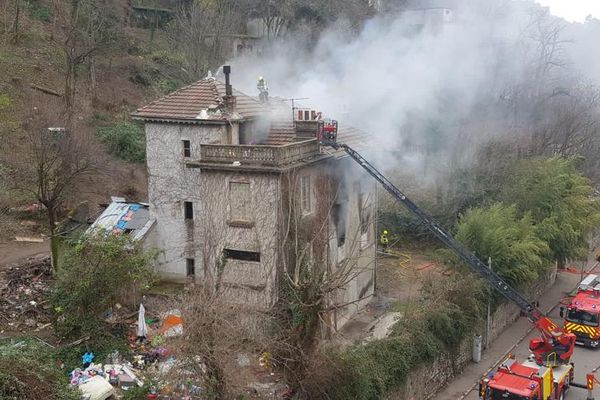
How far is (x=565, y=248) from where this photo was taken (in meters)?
30.6

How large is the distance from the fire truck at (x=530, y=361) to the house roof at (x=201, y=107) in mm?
3712

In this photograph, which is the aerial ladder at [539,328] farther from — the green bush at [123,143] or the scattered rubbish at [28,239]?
the green bush at [123,143]

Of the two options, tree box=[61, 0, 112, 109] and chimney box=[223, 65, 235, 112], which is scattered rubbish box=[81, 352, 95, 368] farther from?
tree box=[61, 0, 112, 109]

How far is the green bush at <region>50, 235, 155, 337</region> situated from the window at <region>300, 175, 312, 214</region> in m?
6.37

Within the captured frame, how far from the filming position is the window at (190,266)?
25.0 metres

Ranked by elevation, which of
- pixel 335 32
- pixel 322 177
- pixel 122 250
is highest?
pixel 335 32

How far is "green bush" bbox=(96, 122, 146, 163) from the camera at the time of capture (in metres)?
43.0

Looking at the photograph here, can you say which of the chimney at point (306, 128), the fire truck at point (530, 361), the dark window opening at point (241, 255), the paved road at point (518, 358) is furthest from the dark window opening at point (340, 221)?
the paved road at point (518, 358)

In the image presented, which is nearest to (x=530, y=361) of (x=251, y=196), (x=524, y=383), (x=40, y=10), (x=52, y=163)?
Result: (x=524, y=383)

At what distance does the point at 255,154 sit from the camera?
2112cm

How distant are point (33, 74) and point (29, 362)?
36406mm

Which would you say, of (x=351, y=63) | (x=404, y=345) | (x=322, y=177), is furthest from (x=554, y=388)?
(x=351, y=63)

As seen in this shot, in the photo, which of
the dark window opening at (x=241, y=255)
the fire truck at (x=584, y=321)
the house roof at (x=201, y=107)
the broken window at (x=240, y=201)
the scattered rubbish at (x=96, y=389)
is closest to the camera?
the scattered rubbish at (x=96, y=389)

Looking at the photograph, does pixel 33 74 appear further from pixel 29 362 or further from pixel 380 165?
pixel 29 362
